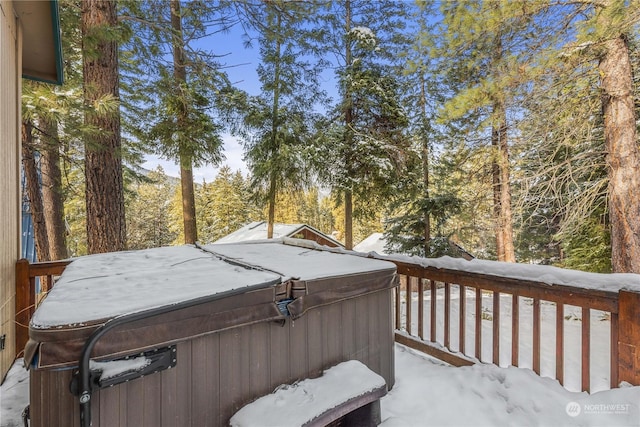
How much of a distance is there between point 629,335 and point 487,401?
3.16ft

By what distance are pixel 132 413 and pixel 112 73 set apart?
14.8 ft

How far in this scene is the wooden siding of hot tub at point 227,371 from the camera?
3.93 ft

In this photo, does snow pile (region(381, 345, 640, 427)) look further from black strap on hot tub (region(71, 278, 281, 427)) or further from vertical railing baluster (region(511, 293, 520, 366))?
black strap on hot tub (region(71, 278, 281, 427))

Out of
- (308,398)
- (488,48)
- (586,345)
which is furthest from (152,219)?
(586,345)

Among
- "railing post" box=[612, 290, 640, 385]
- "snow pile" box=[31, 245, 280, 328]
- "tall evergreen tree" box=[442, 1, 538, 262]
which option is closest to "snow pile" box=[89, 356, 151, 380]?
"snow pile" box=[31, 245, 280, 328]

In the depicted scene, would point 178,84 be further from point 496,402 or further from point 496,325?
point 496,402

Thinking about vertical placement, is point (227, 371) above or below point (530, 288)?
below

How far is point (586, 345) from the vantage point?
6.59 feet

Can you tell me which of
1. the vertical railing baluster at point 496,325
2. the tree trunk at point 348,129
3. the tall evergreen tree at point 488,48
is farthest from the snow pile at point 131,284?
the tree trunk at point 348,129

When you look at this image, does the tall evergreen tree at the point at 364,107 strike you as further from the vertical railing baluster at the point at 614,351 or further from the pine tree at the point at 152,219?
the pine tree at the point at 152,219

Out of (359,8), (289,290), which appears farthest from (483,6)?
(359,8)

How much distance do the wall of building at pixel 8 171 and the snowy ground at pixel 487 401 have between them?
508 millimetres

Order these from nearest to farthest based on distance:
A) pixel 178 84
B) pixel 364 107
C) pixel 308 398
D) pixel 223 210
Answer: pixel 308 398, pixel 178 84, pixel 364 107, pixel 223 210

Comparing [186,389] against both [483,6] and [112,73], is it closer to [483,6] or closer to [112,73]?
[112,73]
